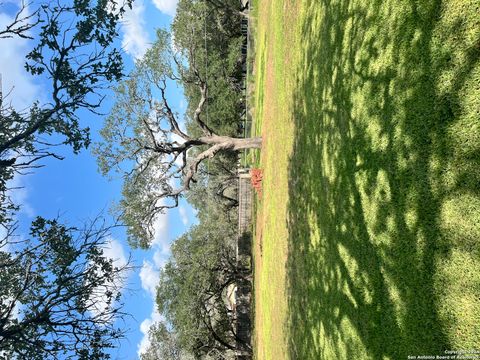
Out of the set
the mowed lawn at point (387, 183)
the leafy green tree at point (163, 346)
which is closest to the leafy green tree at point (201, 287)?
the leafy green tree at point (163, 346)

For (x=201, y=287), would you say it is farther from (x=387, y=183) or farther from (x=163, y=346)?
A: (x=387, y=183)

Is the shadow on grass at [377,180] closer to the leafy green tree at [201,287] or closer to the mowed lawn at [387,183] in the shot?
the mowed lawn at [387,183]

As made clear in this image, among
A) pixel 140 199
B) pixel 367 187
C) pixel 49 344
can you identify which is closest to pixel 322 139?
pixel 367 187

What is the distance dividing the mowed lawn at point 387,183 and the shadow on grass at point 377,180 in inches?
0.9

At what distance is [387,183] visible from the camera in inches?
251

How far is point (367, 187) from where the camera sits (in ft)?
23.4

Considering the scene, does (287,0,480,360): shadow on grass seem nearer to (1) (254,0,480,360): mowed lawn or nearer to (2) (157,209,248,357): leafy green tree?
(1) (254,0,480,360): mowed lawn

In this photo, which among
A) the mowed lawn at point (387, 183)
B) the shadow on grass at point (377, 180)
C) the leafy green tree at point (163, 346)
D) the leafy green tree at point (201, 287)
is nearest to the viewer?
the mowed lawn at point (387, 183)

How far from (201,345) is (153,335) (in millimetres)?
7029

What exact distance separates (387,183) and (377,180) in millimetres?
379

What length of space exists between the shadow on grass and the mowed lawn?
24 millimetres

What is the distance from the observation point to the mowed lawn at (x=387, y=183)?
478cm

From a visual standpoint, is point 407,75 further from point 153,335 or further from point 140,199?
point 153,335

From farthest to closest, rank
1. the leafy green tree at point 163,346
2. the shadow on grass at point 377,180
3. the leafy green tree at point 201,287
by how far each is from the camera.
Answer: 1. the leafy green tree at point 163,346
2. the leafy green tree at point 201,287
3. the shadow on grass at point 377,180
